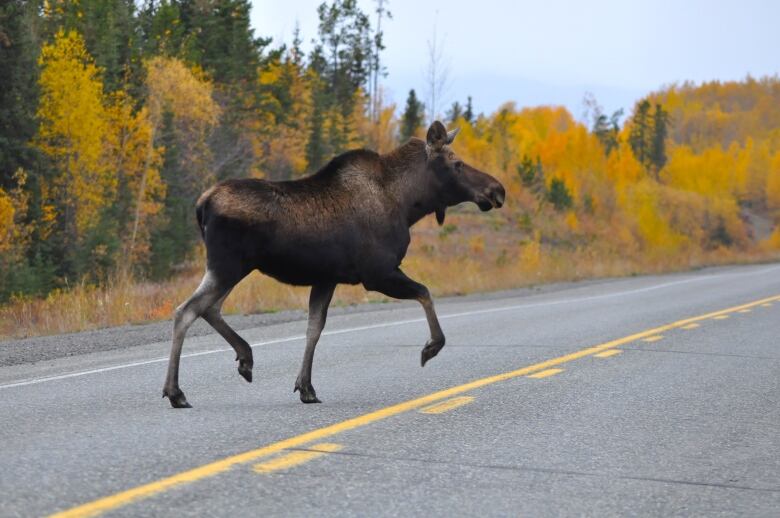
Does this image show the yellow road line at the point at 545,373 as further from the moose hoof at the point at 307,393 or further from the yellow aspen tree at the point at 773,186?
the yellow aspen tree at the point at 773,186

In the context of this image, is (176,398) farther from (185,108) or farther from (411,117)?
(411,117)

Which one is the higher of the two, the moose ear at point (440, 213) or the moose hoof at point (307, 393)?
the moose ear at point (440, 213)

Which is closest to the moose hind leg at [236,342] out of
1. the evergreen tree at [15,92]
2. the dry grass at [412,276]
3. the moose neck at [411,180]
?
the moose neck at [411,180]

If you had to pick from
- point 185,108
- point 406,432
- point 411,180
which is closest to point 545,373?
point 411,180

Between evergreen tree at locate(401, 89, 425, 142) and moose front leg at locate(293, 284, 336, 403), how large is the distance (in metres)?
65.6

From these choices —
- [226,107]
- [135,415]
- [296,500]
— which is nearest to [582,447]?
[296,500]

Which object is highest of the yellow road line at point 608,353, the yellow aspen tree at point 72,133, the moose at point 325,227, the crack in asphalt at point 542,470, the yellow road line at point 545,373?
the yellow aspen tree at point 72,133

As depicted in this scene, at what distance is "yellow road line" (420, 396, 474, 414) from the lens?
22.5 ft

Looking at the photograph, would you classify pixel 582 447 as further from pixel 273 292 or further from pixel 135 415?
pixel 273 292

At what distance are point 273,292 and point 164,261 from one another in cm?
2504

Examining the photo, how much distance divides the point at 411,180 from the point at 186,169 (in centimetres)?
3996

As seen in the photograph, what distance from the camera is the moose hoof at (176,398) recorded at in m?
6.74

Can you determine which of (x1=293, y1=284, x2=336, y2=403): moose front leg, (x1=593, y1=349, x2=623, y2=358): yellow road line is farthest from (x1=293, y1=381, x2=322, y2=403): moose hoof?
(x1=593, y1=349, x2=623, y2=358): yellow road line

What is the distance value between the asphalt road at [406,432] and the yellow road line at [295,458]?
0.01 meters
